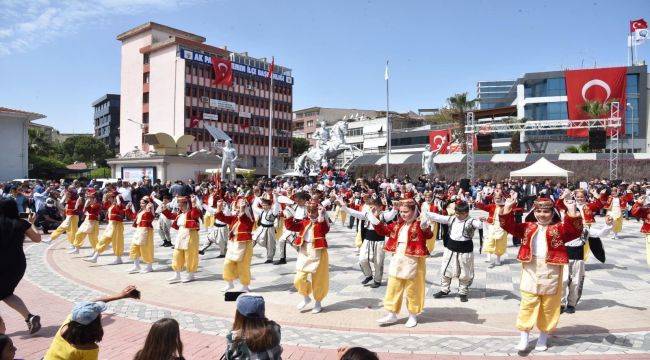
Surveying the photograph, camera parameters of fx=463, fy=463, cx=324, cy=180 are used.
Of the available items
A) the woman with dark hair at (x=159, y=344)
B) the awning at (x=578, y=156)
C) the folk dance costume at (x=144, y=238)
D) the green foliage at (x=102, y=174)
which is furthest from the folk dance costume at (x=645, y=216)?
the green foliage at (x=102, y=174)

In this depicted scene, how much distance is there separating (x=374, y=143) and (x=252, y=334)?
223 ft

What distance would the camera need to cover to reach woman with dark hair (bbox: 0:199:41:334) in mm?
5840

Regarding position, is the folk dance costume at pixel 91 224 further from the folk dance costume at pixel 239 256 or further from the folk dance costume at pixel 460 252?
the folk dance costume at pixel 460 252

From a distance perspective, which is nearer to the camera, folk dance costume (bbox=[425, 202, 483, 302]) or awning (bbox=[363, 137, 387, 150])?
folk dance costume (bbox=[425, 202, 483, 302])

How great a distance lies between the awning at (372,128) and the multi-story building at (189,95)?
13705 millimetres

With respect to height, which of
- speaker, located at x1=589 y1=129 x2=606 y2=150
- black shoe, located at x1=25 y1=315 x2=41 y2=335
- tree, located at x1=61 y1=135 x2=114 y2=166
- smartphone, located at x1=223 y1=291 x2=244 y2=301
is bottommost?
black shoe, located at x1=25 y1=315 x2=41 y2=335

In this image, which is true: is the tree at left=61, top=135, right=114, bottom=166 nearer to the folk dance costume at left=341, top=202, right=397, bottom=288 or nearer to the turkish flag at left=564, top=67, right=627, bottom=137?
the turkish flag at left=564, top=67, right=627, bottom=137

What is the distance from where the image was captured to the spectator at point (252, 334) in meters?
3.07

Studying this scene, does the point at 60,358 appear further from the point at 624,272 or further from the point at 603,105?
the point at 603,105

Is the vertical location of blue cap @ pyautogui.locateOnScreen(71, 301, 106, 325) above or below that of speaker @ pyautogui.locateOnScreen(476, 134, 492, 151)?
below

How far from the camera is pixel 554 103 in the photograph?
53.1m

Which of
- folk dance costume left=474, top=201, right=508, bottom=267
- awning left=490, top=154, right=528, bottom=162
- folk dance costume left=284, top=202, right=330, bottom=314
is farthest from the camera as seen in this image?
awning left=490, top=154, right=528, bottom=162

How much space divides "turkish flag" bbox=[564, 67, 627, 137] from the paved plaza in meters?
40.4

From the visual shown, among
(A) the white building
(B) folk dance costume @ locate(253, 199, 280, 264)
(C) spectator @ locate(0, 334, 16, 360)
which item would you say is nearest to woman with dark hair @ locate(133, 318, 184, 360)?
(C) spectator @ locate(0, 334, 16, 360)
